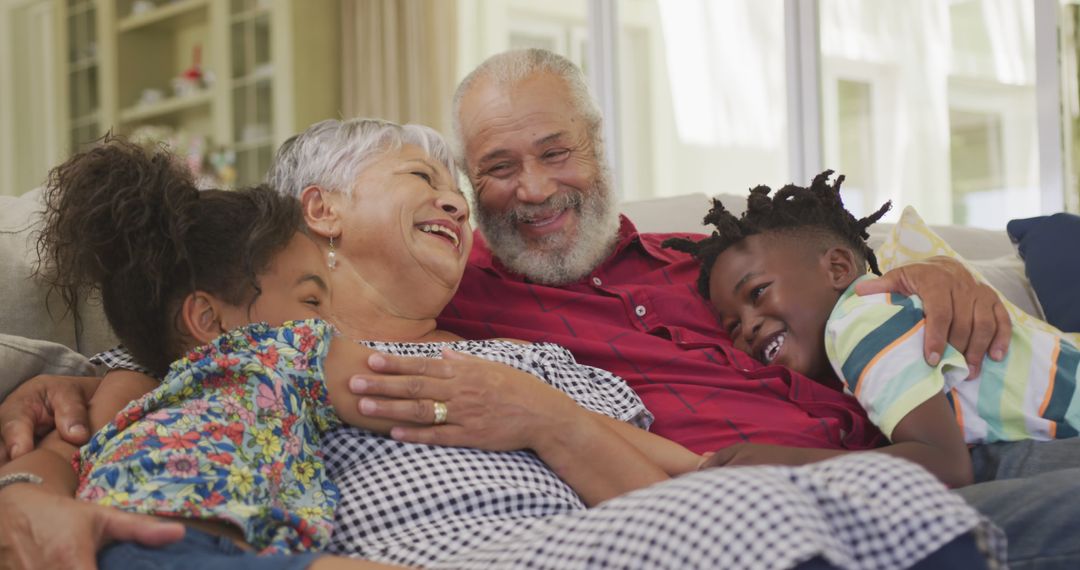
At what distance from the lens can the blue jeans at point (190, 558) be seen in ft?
3.36

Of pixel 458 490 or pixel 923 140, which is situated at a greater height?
pixel 923 140

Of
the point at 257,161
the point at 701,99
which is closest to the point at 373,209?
the point at 701,99

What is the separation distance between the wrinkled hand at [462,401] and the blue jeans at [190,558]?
0.94ft

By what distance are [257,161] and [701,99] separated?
8.58 feet

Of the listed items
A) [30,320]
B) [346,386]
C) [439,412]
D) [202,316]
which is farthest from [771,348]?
[30,320]

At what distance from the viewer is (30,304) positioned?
1.71 metres

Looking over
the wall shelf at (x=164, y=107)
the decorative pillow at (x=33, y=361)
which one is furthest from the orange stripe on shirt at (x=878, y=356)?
the wall shelf at (x=164, y=107)

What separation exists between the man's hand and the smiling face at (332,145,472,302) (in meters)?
0.67

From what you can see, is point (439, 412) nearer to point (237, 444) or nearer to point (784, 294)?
point (237, 444)

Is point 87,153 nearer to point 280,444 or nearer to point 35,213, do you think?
point 35,213

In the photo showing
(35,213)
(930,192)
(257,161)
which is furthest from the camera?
(257,161)

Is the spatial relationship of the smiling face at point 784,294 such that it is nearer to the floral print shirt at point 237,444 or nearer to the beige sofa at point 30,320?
the floral print shirt at point 237,444

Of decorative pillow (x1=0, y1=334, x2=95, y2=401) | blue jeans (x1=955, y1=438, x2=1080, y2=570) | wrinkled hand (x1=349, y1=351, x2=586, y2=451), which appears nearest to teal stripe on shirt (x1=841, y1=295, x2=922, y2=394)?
blue jeans (x1=955, y1=438, x2=1080, y2=570)

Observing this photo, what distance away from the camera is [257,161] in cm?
628
